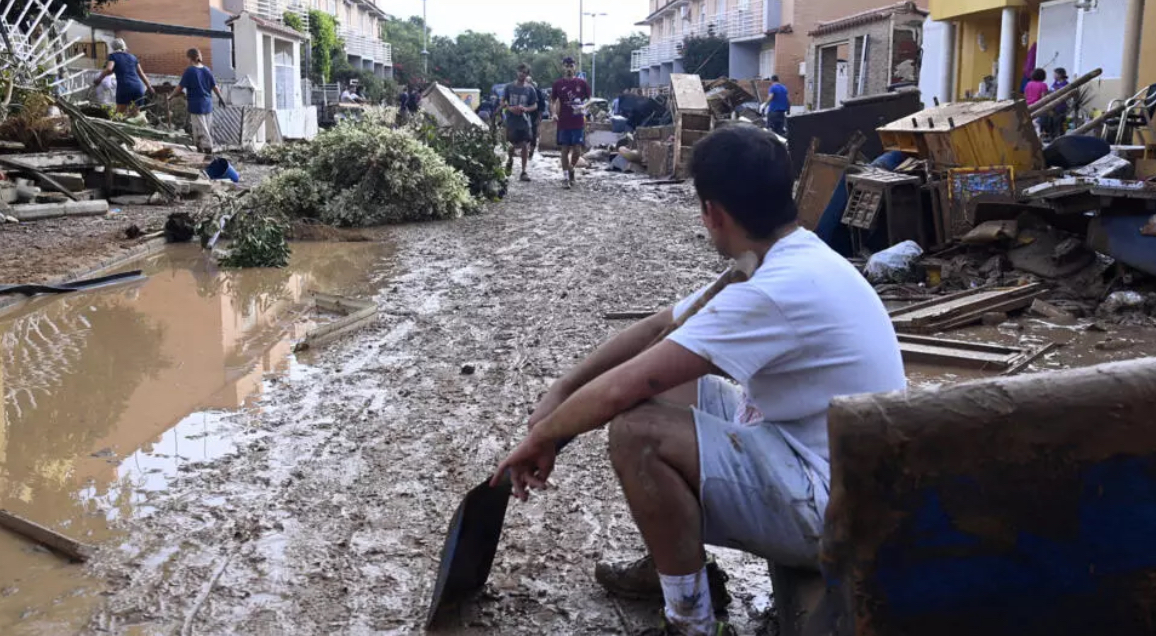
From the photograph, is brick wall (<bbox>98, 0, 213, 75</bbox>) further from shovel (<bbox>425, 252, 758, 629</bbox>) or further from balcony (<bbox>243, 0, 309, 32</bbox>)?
shovel (<bbox>425, 252, 758, 629</bbox>)

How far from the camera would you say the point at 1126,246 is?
23.6 ft

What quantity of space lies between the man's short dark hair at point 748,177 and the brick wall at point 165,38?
33.2m

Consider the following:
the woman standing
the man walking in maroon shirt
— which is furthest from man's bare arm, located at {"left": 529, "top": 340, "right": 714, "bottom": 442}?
the woman standing

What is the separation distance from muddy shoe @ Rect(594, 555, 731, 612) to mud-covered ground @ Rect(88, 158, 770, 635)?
0.06 meters

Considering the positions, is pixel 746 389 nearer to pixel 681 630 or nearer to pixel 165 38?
pixel 681 630

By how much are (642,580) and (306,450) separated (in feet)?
6.34

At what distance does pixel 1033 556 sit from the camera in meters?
2.04

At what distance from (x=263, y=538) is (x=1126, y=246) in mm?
6095

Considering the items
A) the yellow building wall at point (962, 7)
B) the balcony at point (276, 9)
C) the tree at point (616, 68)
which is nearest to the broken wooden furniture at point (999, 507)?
the yellow building wall at point (962, 7)

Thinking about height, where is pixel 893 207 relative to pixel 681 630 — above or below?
above

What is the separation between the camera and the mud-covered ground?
3166 millimetres

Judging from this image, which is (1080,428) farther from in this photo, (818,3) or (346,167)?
(818,3)

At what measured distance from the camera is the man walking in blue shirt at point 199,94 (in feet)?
54.9

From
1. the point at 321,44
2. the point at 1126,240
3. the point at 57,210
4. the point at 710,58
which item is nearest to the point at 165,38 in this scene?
the point at 321,44
